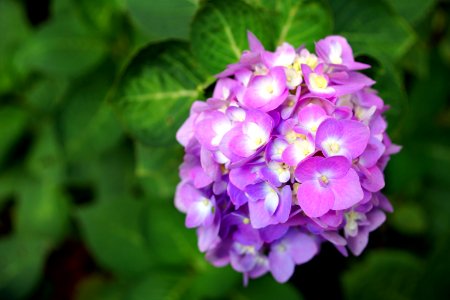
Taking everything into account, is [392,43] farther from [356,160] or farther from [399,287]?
[399,287]

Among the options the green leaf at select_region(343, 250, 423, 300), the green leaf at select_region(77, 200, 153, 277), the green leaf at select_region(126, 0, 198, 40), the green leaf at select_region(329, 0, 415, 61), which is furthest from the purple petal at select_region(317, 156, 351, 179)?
the green leaf at select_region(343, 250, 423, 300)

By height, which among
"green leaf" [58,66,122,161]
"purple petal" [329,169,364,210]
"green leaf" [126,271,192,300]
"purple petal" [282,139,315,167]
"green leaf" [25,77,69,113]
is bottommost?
"green leaf" [126,271,192,300]

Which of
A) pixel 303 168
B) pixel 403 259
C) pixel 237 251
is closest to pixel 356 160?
pixel 303 168

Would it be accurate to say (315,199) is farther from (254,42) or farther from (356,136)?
(254,42)

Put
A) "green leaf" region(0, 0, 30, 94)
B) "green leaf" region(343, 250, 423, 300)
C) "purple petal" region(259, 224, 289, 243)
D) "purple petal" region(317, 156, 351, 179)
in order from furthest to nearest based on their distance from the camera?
"green leaf" region(0, 0, 30, 94) < "green leaf" region(343, 250, 423, 300) < "purple petal" region(259, 224, 289, 243) < "purple petal" region(317, 156, 351, 179)

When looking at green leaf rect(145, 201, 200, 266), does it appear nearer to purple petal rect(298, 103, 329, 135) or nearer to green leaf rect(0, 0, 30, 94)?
purple petal rect(298, 103, 329, 135)

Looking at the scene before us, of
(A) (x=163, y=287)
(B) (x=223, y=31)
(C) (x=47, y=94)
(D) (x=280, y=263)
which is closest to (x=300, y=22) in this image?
(B) (x=223, y=31)

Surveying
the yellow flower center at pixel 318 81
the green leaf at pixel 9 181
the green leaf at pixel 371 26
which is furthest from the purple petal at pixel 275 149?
the green leaf at pixel 9 181
